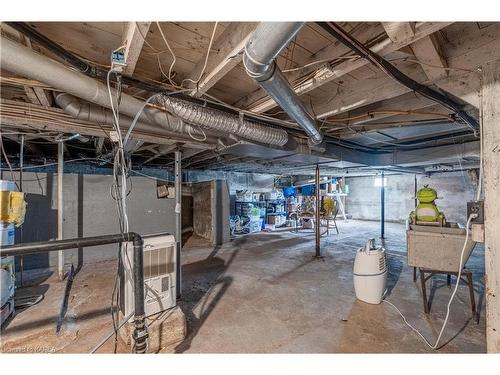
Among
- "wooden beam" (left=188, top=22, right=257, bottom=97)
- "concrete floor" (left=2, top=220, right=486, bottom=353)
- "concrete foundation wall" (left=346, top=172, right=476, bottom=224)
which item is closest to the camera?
"wooden beam" (left=188, top=22, right=257, bottom=97)

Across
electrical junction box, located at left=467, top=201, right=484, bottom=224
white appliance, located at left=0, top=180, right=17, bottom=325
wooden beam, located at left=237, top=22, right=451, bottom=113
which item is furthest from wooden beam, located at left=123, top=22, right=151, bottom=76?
electrical junction box, located at left=467, top=201, right=484, bottom=224

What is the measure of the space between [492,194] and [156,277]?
7.67ft

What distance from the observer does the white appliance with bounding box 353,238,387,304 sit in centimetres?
252

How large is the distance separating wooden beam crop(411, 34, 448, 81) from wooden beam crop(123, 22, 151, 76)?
1.44 m

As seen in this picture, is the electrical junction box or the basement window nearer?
the electrical junction box

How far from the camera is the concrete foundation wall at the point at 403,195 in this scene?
295 inches

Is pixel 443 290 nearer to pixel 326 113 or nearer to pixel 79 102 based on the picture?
pixel 326 113

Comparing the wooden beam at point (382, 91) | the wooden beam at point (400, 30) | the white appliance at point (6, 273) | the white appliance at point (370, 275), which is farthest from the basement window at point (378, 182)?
the white appliance at point (6, 273)

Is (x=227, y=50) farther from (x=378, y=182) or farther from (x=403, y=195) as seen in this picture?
(x=403, y=195)

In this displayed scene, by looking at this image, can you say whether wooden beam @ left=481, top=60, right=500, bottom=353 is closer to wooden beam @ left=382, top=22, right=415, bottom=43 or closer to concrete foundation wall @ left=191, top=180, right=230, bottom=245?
wooden beam @ left=382, top=22, right=415, bottom=43

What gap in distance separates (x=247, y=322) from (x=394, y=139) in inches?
131

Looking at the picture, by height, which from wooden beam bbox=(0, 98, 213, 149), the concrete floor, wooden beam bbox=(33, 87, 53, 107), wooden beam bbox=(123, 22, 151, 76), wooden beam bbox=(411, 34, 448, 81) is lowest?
the concrete floor

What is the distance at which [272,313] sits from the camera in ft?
7.72
